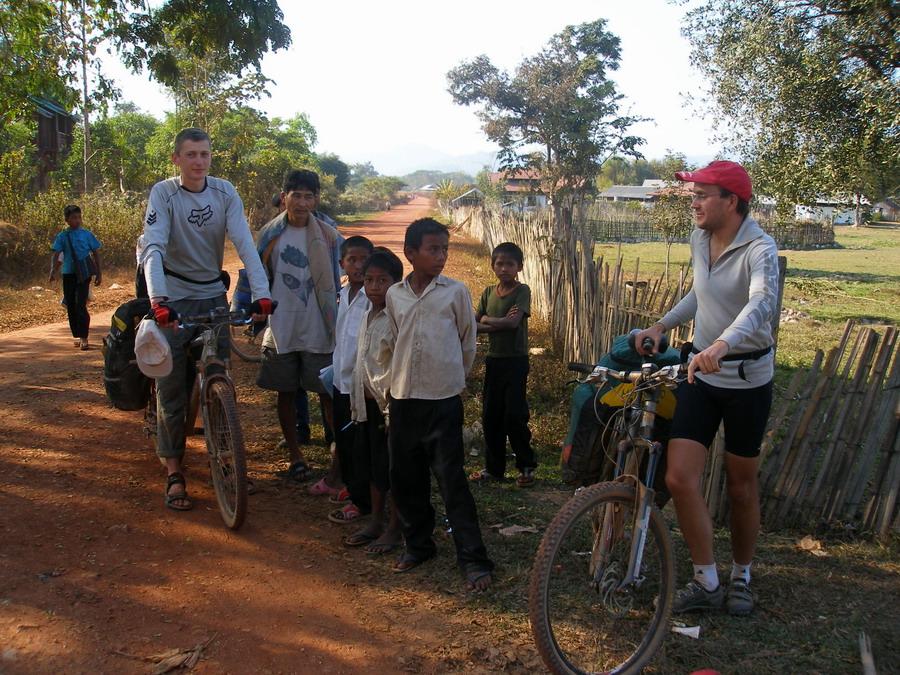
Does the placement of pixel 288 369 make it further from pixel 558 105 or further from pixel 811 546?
pixel 558 105

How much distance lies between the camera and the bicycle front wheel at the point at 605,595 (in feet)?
8.58

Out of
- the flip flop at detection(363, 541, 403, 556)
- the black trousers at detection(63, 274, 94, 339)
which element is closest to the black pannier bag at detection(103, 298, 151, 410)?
the flip flop at detection(363, 541, 403, 556)

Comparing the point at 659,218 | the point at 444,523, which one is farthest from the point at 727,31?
the point at 444,523

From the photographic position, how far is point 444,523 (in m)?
4.15

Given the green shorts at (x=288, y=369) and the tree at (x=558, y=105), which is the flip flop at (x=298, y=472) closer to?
the green shorts at (x=288, y=369)

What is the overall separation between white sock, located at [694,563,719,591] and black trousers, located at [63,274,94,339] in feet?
23.8

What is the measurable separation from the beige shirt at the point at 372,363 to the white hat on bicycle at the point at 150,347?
101 centimetres

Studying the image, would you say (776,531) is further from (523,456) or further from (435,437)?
(435,437)

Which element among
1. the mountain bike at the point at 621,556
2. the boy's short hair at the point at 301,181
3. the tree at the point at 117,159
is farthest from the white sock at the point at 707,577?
the tree at the point at 117,159

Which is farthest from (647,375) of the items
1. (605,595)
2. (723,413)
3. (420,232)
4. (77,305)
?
(77,305)

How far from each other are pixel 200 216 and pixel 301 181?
2.23ft

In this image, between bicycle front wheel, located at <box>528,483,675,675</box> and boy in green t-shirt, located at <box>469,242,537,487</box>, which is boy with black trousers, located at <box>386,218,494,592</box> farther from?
boy in green t-shirt, located at <box>469,242,537,487</box>

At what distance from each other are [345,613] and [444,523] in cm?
107

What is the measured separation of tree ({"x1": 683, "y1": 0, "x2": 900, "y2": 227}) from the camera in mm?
9656
